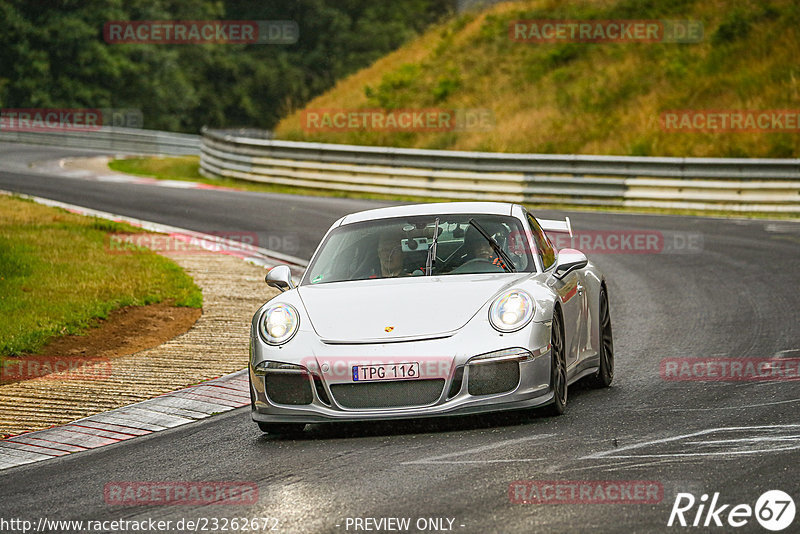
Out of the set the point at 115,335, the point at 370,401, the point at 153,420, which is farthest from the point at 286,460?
the point at 115,335

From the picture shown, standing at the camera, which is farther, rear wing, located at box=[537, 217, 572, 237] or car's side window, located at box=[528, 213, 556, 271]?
rear wing, located at box=[537, 217, 572, 237]

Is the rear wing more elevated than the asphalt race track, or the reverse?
the rear wing

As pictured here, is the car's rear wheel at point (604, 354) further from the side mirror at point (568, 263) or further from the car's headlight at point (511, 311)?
the car's headlight at point (511, 311)

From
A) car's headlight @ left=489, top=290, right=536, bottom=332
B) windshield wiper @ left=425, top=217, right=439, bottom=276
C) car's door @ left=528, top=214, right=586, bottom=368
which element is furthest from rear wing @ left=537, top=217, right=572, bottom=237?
car's headlight @ left=489, top=290, right=536, bottom=332

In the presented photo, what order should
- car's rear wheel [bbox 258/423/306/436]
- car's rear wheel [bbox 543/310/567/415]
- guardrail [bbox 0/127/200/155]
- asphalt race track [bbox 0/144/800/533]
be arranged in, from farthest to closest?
guardrail [bbox 0/127/200/155] < car's rear wheel [bbox 258/423/306/436] < car's rear wheel [bbox 543/310/567/415] < asphalt race track [bbox 0/144/800/533]

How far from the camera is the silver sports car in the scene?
6801mm

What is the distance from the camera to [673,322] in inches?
441

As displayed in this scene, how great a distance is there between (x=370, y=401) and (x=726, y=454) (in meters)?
2.01

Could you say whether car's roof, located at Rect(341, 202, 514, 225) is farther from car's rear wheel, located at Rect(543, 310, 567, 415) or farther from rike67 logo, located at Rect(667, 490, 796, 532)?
rike67 logo, located at Rect(667, 490, 796, 532)

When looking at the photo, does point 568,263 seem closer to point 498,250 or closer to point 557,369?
point 498,250

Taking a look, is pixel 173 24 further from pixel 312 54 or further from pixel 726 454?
pixel 726 454

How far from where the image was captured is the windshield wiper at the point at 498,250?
7.92 meters

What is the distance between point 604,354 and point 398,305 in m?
2.04

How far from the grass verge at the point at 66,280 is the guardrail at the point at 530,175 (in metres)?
9.79
